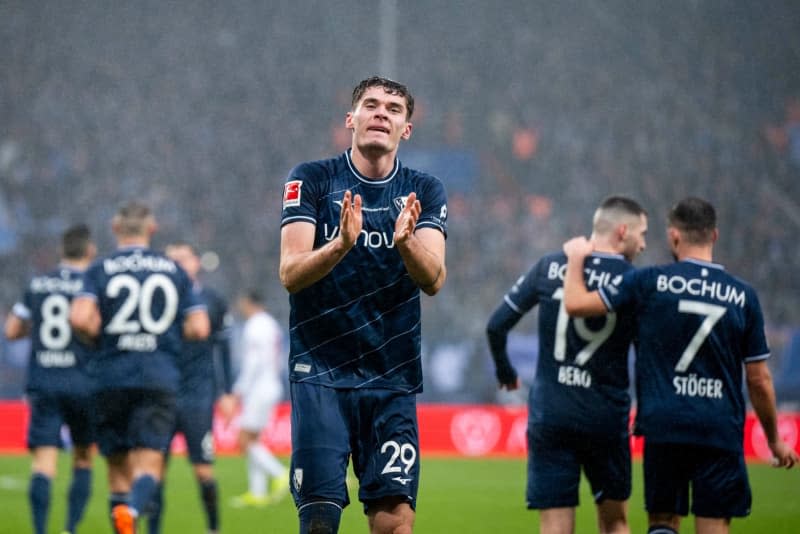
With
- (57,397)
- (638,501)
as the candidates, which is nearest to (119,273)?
(57,397)

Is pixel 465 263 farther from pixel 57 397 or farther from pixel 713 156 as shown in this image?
pixel 57 397

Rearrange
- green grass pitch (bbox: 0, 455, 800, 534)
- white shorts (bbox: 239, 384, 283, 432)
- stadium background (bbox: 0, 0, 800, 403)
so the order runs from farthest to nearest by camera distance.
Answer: stadium background (bbox: 0, 0, 800, 403) < white shorts (bbox: 239, 384, 283, 432) < green grass pitch (bbox: 0, 455, 800, 534)

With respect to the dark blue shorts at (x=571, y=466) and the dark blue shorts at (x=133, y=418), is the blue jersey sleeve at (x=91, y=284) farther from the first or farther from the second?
the dark blue shorts at (x=571, y=466)

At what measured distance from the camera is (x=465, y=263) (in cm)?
2228

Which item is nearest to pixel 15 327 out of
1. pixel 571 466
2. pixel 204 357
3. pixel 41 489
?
pixel 41 489

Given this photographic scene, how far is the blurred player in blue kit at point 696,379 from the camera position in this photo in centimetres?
548

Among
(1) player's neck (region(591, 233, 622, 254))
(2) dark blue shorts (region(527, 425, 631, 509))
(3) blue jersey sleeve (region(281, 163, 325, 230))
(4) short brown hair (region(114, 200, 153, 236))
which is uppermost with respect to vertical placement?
(4) short brown hair (region(114, 200, 153, 236))

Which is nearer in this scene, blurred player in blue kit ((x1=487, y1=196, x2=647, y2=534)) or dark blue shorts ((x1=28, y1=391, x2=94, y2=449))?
blurred player in blue kit ((x1=487, y1=196, x2=647, y2=534))

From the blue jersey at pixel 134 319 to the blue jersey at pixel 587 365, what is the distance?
259cm

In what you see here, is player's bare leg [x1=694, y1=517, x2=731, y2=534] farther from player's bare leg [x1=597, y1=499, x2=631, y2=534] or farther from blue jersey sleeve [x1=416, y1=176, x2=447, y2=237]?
blue jersey sleeve [x1=416, y1=176, x2=447, y2=237]

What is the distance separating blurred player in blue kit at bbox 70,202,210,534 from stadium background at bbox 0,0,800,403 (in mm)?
13299

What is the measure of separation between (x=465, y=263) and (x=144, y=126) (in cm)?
797

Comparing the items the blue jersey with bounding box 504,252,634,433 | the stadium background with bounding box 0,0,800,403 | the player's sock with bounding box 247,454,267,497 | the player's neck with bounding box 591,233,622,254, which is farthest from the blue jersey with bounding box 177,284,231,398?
the stadium background with bounding box 0,0,800,403

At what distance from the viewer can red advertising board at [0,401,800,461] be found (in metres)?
17.8
